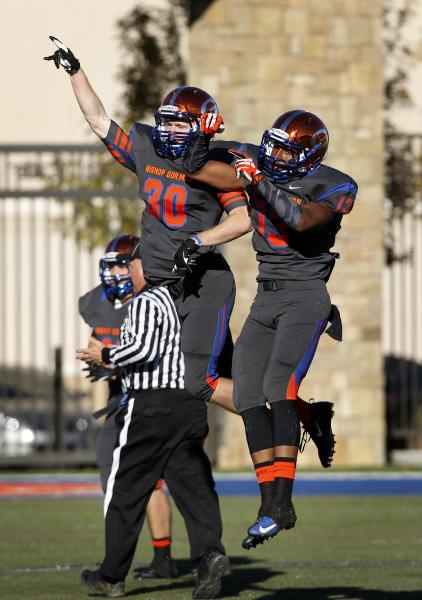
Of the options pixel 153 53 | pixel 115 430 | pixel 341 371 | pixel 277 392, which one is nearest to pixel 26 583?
pixel 115 430

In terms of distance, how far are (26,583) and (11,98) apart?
1123 inches

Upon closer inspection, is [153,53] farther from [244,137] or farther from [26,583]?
[26,583]

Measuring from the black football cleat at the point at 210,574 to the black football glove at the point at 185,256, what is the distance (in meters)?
1.58

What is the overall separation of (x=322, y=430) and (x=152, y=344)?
1.13 meters

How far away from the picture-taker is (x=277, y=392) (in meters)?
7.67

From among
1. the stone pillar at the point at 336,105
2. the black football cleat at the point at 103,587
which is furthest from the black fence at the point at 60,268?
the black football cleat at the point at 103,587

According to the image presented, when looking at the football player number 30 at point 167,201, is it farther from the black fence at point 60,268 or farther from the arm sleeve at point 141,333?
the black fence at point 60,268

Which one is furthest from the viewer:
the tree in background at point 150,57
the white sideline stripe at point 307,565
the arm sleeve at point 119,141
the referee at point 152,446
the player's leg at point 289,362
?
the tree in background at point 150,57

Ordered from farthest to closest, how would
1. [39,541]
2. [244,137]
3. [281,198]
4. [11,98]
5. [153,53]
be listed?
[11,98]
[153,53]
[244,137]
[39,541]
[281,198]

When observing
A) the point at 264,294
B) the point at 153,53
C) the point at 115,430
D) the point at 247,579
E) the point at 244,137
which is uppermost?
the point at 153,53

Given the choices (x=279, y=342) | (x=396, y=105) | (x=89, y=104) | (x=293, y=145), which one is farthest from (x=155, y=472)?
(x=396, y=105)

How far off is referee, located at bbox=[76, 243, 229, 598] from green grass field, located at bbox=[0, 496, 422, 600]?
22cm

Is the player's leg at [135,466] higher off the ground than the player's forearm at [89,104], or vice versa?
the player's forearm at [89,104]

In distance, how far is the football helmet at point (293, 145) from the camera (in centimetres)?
761
